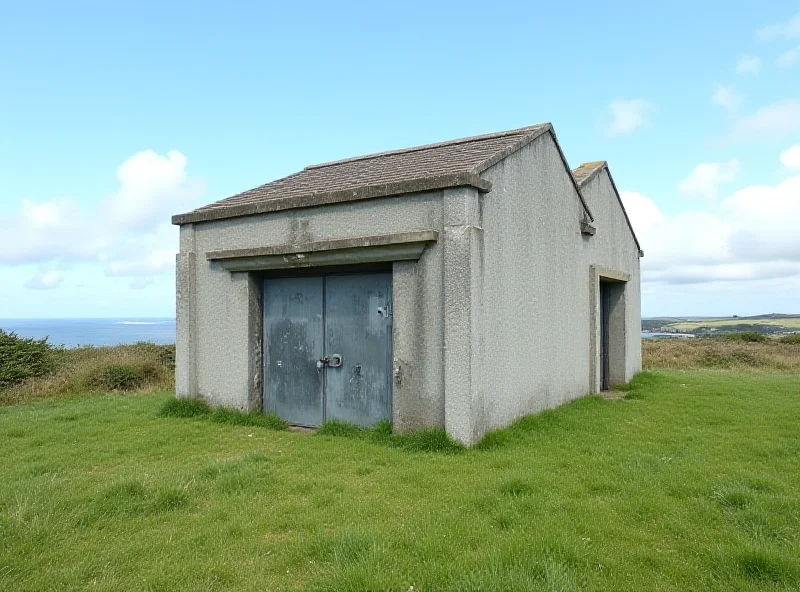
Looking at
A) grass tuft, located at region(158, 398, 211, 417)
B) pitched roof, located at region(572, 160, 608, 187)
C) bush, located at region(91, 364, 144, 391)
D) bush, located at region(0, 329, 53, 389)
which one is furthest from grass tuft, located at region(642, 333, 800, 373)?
bush, located at region(0, 329, 53, 389)

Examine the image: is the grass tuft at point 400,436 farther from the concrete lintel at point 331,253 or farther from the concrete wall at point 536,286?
the concrete lintel at point 331,253

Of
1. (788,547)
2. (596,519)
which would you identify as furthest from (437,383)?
(788,547)

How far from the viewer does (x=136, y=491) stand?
17.3 feet

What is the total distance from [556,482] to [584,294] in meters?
6.95

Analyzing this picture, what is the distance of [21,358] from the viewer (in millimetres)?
15711

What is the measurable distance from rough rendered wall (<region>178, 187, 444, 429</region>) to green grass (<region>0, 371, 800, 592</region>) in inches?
33.6

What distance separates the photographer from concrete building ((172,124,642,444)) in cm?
717

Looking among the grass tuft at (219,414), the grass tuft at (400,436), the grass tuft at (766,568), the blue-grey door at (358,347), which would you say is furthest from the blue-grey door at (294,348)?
the grass tuft at (766,568)

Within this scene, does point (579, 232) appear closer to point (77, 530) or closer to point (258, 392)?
point (258, 392)

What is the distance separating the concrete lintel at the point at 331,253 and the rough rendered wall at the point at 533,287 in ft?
3.52

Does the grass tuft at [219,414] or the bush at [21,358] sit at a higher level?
the bush at [21,358]

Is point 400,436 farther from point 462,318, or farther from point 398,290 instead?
point 398,290

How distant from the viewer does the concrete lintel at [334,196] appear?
7059mm

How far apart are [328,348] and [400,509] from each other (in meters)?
4.01
